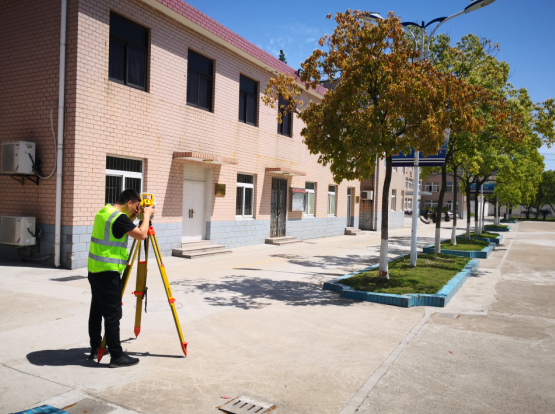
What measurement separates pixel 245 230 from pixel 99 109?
732 cm

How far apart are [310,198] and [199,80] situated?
Result: 370 inches

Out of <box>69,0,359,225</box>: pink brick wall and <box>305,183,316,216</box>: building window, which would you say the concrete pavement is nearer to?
<box>69,0,359,225</box>: pink brick wall

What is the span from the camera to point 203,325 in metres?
6.27

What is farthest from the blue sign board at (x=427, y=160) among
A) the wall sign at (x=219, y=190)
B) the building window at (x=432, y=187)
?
the building window at (x=432, y=187)

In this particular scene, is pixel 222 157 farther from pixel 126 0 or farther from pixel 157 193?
pixel 126 0

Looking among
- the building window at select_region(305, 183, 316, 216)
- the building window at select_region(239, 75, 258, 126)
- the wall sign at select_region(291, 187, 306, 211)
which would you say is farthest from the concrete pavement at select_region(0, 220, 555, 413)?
the building window at select_region(305, 183, 316, 216)

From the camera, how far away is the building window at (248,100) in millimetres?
16250

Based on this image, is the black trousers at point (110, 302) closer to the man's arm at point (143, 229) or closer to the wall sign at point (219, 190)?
the man's arm at point (143, 229)

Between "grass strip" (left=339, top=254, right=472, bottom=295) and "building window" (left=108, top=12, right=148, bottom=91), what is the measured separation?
7.67 meters

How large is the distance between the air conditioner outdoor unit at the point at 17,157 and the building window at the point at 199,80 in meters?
5.08

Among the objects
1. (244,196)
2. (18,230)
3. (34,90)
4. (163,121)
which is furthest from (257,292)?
(244,196)

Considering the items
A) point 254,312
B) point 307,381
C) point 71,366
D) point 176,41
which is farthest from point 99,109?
point 307,381

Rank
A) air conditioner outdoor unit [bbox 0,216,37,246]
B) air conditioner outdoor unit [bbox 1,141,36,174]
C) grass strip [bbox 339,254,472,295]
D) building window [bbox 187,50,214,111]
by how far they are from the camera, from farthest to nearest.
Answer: building window [bbox 187,50,214,111]
air conditioner outdoor unit [bbox 1,141,36,174]
air conditioner outdoor unit [bbox 0,216,37,246]
grass strip [bbox 339,254,472,295]

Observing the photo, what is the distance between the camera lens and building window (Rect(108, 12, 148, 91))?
1113 cm
